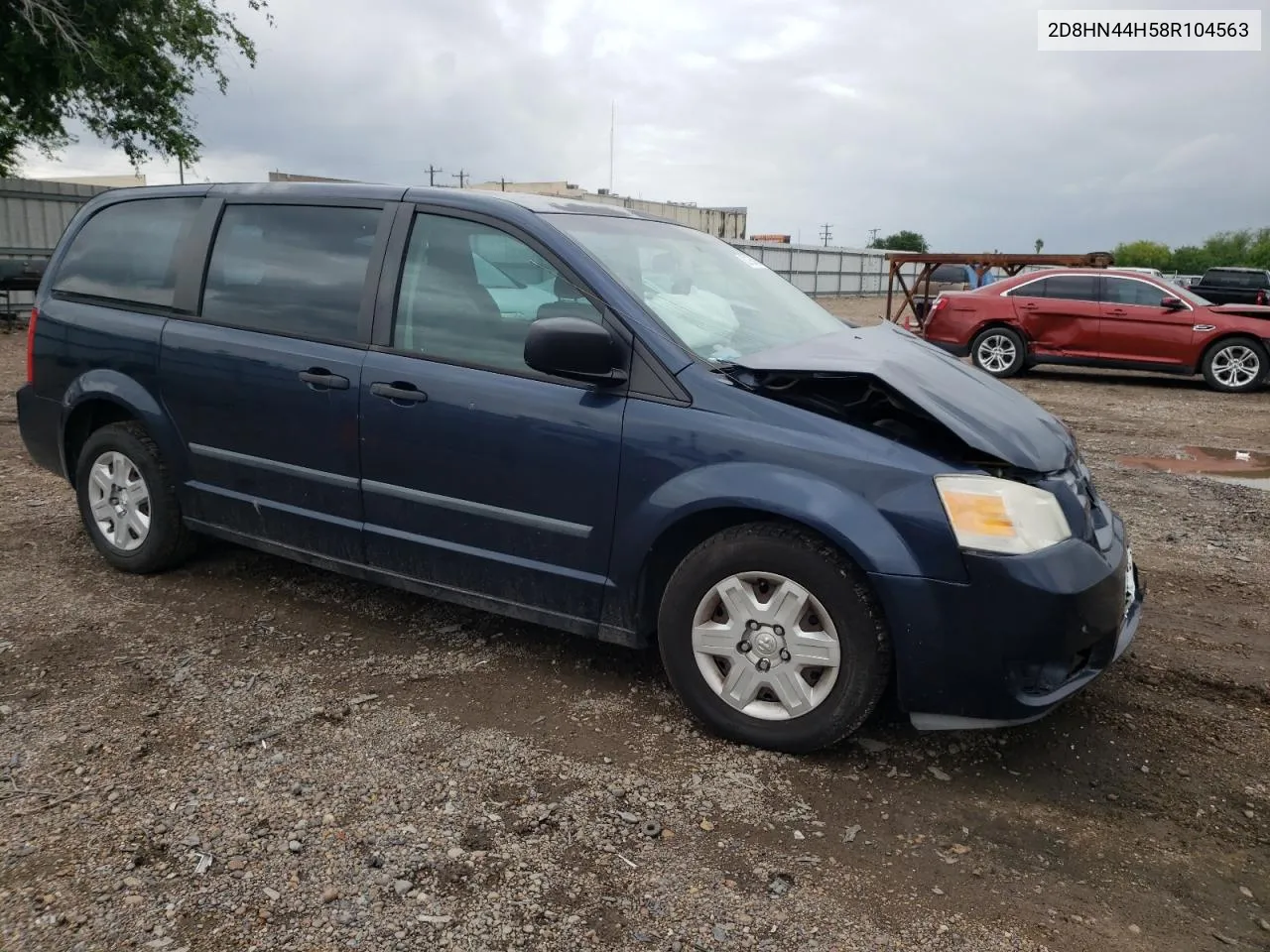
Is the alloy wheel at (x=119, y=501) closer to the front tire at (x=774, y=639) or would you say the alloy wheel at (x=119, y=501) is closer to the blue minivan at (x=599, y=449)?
the blue minivan at (x=599, y=449)

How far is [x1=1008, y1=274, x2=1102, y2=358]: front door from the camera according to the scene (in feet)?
42.6

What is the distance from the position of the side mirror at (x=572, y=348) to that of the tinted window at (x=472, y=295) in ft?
0.70

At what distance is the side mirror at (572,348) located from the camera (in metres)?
3.11

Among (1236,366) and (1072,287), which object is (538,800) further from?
(1236,366)

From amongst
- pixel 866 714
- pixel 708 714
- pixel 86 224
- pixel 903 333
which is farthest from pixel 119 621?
pixel 903 333

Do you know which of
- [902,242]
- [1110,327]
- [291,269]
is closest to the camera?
[291,269]

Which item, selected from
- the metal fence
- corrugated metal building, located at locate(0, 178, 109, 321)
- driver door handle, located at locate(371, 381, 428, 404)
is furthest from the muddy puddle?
the metal fence

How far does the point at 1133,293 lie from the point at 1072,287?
76cm

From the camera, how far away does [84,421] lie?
→ 464cm

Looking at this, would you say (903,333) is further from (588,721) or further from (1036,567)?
(588,721)

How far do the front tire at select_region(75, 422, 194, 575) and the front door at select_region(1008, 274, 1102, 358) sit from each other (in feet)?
38.8

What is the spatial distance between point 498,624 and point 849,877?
201 cm

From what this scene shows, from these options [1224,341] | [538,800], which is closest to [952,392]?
[538,800]

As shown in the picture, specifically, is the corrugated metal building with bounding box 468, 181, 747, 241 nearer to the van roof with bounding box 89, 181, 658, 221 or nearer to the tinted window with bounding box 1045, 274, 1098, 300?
the tinted window with bounding box 1045, 274, 1098, 300
